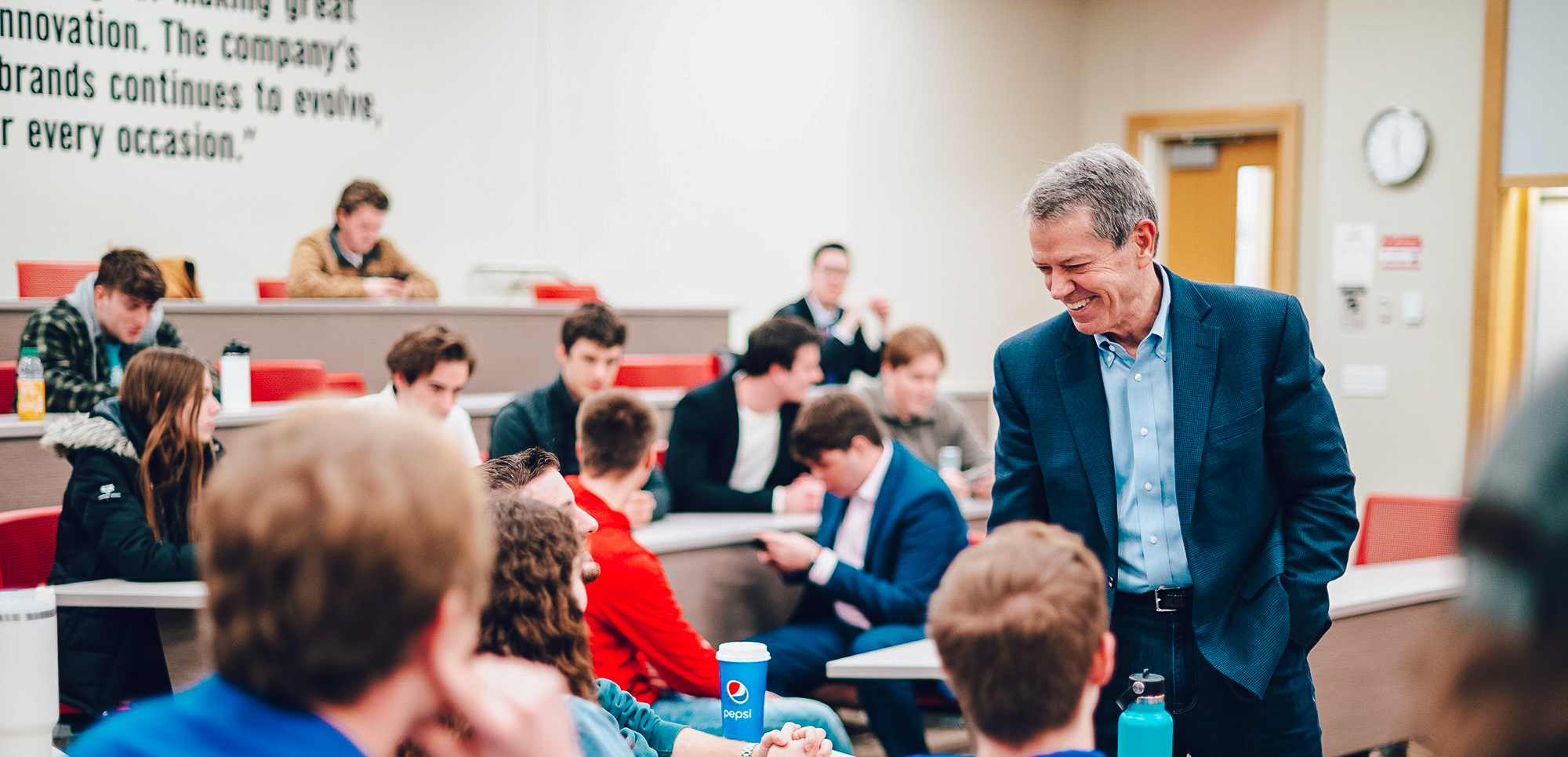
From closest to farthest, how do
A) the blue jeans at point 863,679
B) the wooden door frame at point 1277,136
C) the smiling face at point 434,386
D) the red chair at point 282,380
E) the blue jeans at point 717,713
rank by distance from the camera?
the blue jeans at point 717,713, the blue jeans at point 863,679, the smiling face at point 434,386, the red chair at point 282,380, the wooden door frame at point 1277,136

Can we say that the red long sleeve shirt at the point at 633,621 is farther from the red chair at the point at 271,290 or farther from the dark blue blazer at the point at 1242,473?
the red chair at the point at 271,290

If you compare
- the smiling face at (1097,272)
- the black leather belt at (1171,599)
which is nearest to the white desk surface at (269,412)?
the smiling face at (1097,272)

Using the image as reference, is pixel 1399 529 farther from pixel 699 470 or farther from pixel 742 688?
pixel 742 688

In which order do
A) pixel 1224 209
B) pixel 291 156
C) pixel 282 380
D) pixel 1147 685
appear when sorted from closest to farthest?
pixel 1147 685, pixel 282 380, pixel 291 156, pixel 1224 209

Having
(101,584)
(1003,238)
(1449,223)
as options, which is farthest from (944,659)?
(1003,238)

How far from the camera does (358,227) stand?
19.4 feet

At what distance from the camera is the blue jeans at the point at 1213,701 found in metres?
1.73

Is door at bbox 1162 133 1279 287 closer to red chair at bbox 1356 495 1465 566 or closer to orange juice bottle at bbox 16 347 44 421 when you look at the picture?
red chair at bbox 1356 495 1465 566

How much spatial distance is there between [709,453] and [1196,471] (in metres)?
2.52

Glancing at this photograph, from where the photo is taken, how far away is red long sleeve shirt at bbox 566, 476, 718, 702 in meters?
2.48

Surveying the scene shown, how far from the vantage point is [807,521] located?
3.70m

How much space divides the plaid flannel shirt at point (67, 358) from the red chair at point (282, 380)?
48cm

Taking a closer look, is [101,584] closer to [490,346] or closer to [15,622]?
[15,622]

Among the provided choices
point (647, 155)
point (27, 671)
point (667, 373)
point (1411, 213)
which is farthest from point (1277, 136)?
point (27, 671)
